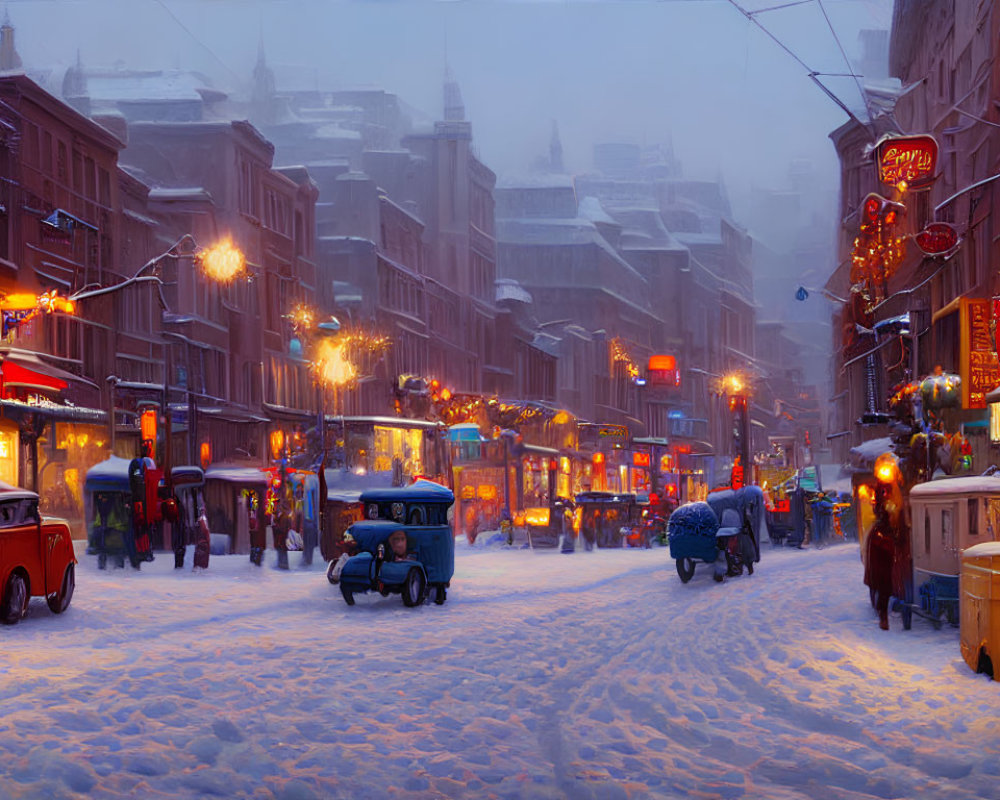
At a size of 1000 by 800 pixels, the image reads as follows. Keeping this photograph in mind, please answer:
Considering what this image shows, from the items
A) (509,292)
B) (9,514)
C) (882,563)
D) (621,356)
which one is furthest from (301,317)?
(621,356)

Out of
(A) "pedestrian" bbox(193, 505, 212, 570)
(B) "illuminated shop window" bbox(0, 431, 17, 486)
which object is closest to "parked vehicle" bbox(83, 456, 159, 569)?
(A) "pedestrian" bbox(193, 505, 212, 570)

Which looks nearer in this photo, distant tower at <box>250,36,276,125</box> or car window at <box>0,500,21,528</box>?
car window at <box>0,500,21,528</box>

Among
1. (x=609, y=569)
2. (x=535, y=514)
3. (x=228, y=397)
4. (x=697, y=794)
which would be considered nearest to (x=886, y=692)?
(x=697, y=794)

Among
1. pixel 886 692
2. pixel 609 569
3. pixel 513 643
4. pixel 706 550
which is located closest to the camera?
pixel 886 692

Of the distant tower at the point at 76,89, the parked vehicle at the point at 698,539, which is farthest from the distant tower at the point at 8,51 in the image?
the parked vehicle at the point at 698,539

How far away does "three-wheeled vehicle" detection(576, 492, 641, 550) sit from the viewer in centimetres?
3466

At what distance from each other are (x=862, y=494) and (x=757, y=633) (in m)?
12.6

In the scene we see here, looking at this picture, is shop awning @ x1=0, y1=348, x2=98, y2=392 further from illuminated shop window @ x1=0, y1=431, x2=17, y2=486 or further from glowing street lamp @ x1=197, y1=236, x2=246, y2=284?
glowing street lamp @ x1=197, y1=236, x2=246, y2=284

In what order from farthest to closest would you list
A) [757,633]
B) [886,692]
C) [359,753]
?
[757,633] < [886,692] < [359,753]

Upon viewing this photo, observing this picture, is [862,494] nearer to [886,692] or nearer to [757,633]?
[757,633]

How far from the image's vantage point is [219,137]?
3388 centimetres

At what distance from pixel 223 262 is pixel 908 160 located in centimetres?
1411

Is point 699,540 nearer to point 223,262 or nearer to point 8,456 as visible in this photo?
point 223,262

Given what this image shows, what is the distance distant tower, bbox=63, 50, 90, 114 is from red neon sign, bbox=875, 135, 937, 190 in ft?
52.2
